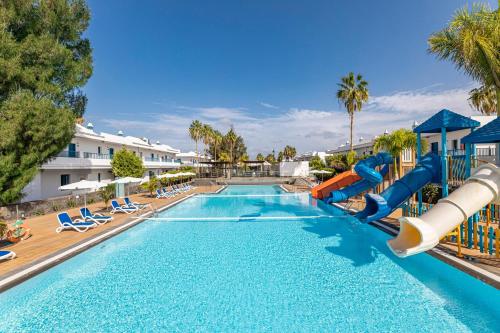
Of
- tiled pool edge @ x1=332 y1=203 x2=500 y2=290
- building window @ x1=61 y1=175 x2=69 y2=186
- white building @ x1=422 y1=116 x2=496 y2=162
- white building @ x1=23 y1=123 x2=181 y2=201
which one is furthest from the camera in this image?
building window @ x1=61 y1=175 x2=69 y2=186

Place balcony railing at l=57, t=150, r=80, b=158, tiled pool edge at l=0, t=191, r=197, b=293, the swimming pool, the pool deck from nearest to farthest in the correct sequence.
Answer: the swimming pool
tiled pool edge at l=0, t=191, r=197, b=293
the pool deck
balcony railing at l=57, t=150, r=80, b=158

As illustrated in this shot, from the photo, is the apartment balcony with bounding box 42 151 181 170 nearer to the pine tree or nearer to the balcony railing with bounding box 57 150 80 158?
the balcony railing with bounding box 57 150 80 158

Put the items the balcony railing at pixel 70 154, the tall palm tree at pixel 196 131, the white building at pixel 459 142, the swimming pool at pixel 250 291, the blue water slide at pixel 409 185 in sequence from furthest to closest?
the tall palm tree at pixel 196 131
the balcony railing at pixel 70 154
the white building at pixel 459 142
the blue water slide at pixel 409 185
the swimming pool at pixel 250 291

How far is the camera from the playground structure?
17.8 feet

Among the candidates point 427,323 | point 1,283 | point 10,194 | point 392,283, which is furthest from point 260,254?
point 10,194

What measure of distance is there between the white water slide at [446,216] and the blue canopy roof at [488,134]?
6.51ft

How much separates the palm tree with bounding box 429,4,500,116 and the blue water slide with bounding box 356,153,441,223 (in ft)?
9.68

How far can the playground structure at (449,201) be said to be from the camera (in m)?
5.42

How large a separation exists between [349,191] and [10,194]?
61.9 ft

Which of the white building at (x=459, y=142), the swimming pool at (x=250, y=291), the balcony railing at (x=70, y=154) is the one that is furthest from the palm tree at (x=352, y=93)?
the balcony railing at (x=70, y=154)

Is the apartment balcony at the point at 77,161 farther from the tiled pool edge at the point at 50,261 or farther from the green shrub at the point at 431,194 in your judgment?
the green shrub at the point at 431,194

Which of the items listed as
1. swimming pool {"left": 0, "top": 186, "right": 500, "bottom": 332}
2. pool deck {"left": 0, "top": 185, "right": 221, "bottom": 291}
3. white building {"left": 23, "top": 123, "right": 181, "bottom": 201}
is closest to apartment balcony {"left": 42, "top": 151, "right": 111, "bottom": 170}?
white building {"left": 23, "top": 123, "right": 181, "bottom": 201}

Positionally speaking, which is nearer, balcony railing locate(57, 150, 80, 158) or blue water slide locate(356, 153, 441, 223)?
blue water slide locate(356, 153, 441, 223)

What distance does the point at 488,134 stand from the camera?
7.53 m
